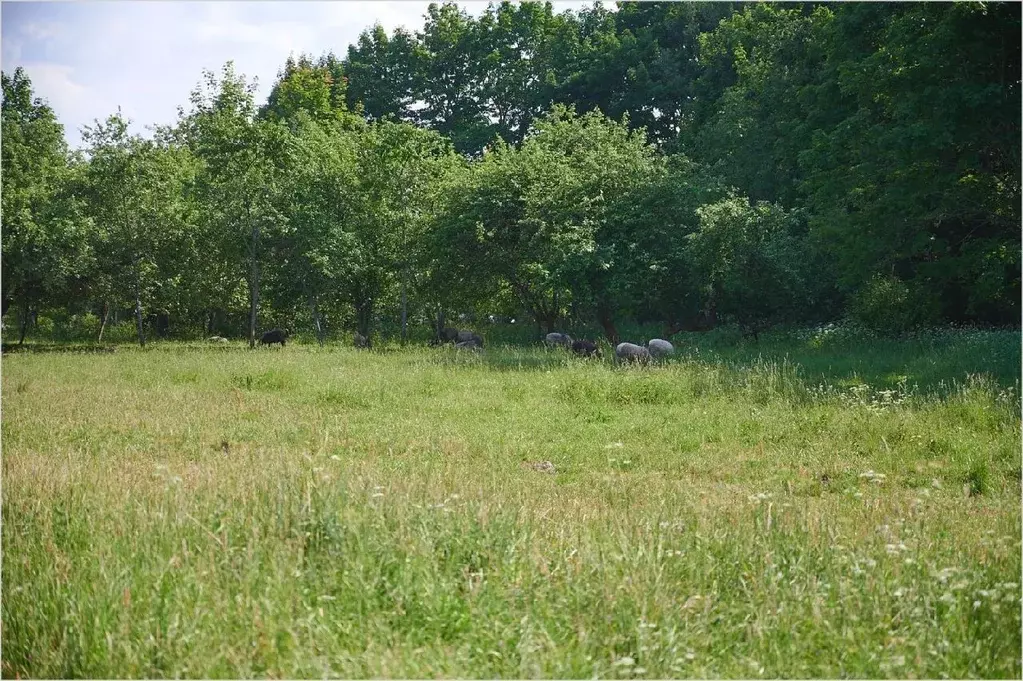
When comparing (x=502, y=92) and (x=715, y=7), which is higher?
(x=715, y=7)

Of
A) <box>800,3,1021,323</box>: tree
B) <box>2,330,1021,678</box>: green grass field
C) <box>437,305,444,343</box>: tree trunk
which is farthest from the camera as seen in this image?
<box>437,305,444,343</box>: tree trunk

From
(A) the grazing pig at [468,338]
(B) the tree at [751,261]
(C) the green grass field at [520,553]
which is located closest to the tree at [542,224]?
(A) the grazing pig at [468,338]

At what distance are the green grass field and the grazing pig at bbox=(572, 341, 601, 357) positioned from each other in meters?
11.5

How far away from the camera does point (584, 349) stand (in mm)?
23344

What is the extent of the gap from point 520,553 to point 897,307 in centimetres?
2117

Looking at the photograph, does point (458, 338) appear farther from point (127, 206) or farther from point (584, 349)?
point (127, 206)

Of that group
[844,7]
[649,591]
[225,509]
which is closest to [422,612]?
[649,591]

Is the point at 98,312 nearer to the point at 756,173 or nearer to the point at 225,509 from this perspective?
the point at 756,173

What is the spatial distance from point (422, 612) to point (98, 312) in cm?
4604

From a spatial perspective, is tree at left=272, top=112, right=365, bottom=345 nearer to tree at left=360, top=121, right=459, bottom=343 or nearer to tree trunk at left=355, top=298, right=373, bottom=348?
tree at left=360, top=121, right=459, bottom=343

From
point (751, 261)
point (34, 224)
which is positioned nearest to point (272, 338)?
point (34, 224)

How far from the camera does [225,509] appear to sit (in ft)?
19.4


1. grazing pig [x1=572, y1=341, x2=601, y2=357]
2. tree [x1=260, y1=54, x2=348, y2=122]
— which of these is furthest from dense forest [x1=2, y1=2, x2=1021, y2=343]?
tree [x1=260, y1=54, x2=348, y2=122]

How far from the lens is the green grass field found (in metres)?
4.23
